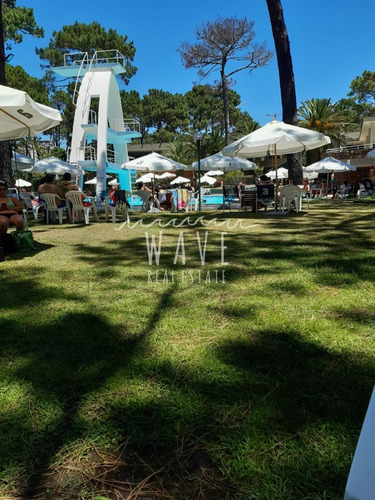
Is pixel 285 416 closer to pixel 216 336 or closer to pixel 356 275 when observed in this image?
pixel 216 336

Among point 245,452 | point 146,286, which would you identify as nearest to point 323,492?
point 245,452

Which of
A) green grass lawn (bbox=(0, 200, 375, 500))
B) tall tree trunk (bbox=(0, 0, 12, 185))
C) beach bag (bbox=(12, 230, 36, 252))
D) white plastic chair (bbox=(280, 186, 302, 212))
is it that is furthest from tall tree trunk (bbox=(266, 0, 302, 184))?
green grass lawn (bbox=(0, 200, 375, 500))

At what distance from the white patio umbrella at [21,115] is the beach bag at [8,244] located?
1.85 meters

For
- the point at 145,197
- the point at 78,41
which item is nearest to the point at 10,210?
the point at 145,197

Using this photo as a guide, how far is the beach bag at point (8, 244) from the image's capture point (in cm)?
534

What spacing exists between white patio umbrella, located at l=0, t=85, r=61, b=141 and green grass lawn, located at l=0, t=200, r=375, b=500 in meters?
2.37

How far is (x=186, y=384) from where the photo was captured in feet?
5.84

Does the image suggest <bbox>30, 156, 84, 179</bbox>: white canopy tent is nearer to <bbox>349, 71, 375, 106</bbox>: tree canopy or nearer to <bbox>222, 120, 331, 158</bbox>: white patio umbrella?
<bbox>222, 120, 331, 158</bbox>: white patio umbrella

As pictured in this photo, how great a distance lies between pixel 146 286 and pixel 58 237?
160 inches

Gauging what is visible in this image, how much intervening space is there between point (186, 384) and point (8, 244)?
4.55 m

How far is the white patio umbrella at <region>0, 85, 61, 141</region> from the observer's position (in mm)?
4453

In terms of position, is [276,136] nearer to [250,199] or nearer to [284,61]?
[250,199]

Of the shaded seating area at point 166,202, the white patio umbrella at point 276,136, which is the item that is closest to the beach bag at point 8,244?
the white patio umbrella at point 276,136

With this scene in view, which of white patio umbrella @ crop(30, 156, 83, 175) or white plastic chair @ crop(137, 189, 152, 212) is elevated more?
white patio umbrella @ crop(30, 156, 83, 175)
